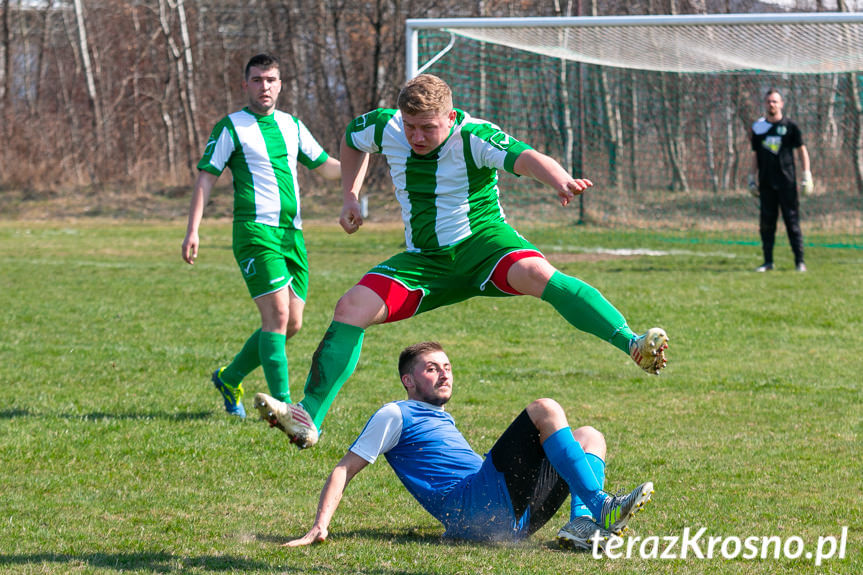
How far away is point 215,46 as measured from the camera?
3681 centimetres

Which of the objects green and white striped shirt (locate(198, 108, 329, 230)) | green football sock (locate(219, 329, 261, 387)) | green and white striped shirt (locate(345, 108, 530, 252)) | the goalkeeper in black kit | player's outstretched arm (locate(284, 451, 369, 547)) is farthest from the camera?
the goalkeeper in black kit

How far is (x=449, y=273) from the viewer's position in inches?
189

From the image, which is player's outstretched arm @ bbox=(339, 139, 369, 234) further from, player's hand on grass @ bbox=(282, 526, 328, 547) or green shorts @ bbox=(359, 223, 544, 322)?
player's hand on grass @ bbox=(282, 526, 328, 547)

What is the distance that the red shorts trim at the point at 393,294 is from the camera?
466cm

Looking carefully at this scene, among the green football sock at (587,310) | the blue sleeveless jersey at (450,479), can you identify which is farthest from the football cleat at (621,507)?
the green football sock at (587,310)

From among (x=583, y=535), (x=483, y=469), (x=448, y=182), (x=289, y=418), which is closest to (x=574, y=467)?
(x=583, y=535)

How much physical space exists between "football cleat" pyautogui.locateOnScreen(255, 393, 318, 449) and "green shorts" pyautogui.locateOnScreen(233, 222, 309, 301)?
8.09 feet

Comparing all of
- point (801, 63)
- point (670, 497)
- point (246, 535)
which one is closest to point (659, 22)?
point (801, 63)

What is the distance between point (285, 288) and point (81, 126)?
29.2 meters

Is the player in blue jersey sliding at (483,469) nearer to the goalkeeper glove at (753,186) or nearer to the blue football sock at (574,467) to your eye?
the blue football sock at (574,467)

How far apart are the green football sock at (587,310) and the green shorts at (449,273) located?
22 cm

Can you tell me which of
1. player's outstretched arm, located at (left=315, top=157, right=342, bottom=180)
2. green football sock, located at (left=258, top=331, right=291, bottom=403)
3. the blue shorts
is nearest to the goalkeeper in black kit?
player's outstretched arm, located at (left=315, top=157, right=342, bottom=180)

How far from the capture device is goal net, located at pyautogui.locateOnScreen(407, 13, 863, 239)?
57.4 ft

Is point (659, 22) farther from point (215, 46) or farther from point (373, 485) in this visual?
point (215, 46)
